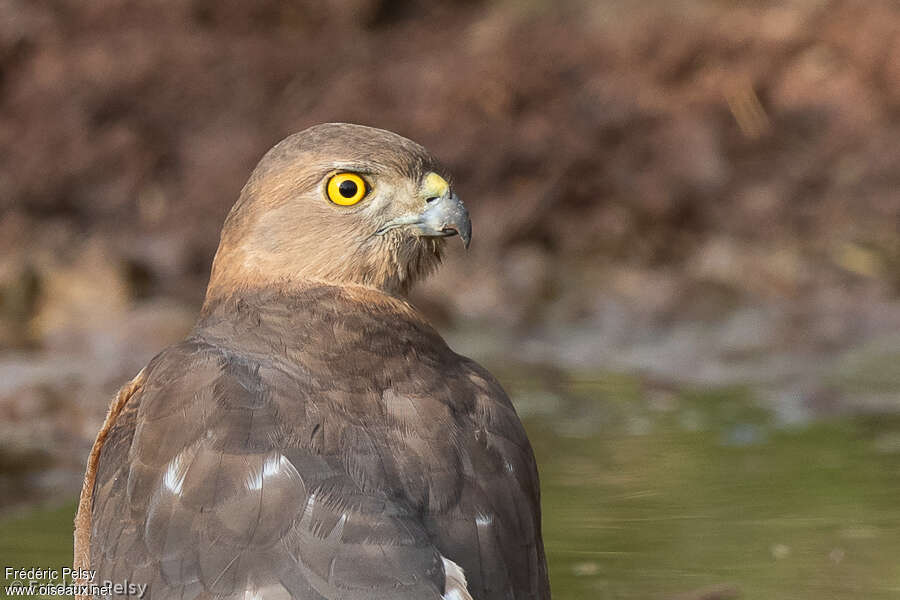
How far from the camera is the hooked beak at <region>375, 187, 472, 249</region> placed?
5000 mm

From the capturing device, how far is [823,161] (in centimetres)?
1300

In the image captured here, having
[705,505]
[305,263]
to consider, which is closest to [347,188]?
[305,263]

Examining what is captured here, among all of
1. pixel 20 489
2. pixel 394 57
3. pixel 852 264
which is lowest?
pixel 20 489

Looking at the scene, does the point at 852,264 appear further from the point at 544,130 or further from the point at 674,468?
the point at 674,468

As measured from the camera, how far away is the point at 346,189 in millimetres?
5070

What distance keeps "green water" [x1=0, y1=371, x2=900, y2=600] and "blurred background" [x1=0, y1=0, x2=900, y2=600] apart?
1.4 inches

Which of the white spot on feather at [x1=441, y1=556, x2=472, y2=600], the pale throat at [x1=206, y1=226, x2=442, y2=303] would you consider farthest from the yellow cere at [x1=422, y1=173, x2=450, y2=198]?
the white spot on feather at [x1=441, y1=556, x2=472, y2=600]

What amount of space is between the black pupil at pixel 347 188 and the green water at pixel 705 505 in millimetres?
1616

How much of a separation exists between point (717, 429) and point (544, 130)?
18.2ft

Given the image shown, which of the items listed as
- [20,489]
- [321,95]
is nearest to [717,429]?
[20,489]

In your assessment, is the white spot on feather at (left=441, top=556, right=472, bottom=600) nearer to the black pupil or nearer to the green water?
the black pupil

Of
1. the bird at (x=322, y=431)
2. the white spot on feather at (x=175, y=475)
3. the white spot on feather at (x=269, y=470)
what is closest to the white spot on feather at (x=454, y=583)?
the bird at (x=322, y=431)

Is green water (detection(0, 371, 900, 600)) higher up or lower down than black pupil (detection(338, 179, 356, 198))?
lower down

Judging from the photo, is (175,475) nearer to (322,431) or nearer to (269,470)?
(269,470)
